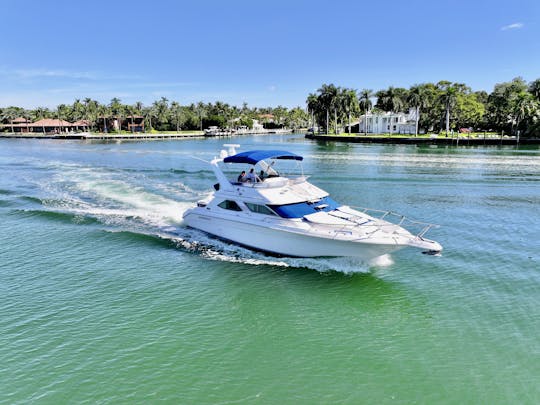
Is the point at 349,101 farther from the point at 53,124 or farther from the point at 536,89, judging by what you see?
the point at 53,124

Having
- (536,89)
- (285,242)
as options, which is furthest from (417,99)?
(285,242)

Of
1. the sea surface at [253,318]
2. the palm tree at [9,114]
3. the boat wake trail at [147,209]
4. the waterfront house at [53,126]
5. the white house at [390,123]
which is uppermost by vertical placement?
the palm tree at [9,114]

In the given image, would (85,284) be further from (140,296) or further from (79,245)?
(79,245)

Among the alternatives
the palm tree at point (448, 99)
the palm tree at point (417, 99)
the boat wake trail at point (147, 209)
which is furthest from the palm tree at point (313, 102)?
the boat wake trail at point (147, 209)

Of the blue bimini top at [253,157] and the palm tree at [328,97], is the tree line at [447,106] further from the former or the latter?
the blue bimini top at [253,157]

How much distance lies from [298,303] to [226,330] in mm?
2377

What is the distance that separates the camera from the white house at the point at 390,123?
321ft

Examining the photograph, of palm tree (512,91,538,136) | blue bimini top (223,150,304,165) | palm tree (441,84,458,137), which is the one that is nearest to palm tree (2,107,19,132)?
palm tree (441,84,458,137)

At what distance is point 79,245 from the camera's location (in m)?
16.5

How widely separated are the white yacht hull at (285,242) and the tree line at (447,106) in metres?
81.7

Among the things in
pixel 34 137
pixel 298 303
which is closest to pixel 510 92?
pixel 298 303

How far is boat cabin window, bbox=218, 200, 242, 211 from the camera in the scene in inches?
597

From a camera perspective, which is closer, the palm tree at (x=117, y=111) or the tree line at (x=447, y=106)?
the tree line at (x=447, y=106)

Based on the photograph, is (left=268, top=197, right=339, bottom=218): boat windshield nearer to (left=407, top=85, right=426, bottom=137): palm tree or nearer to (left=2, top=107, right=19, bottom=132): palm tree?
(left=407, top=85, right=426, bottom=137): palm tree
